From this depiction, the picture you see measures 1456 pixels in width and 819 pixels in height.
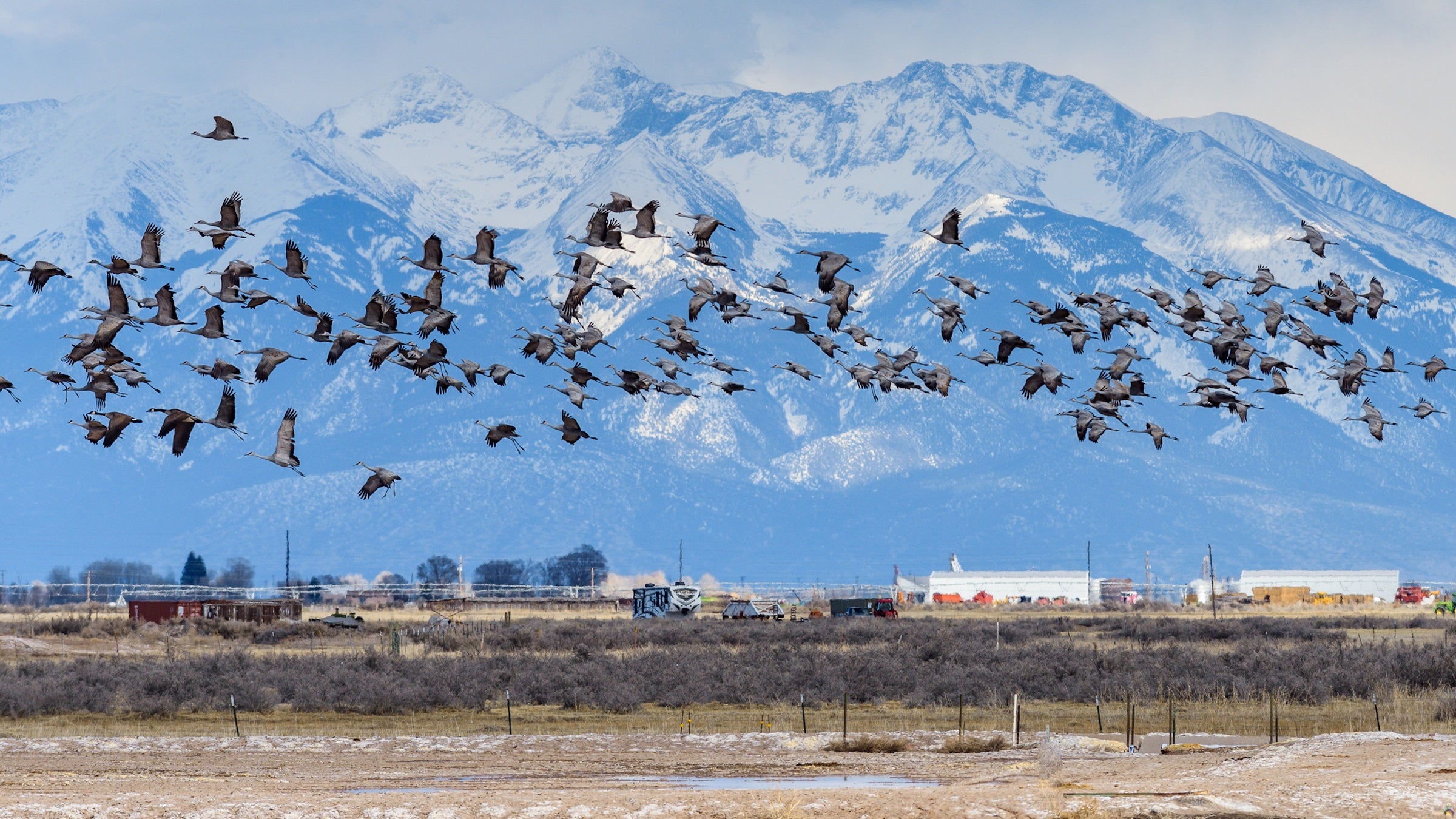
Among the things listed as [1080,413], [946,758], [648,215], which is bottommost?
[946,758]

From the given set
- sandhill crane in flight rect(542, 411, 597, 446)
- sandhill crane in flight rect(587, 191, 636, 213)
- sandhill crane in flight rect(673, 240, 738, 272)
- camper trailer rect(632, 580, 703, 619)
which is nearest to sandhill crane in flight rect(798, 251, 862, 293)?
sandhill crane in flight rect(673, 240, 738, 272)

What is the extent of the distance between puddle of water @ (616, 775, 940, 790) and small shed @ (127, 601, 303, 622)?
69380 millimetres

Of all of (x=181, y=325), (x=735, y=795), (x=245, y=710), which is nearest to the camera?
(x=735, y=795)

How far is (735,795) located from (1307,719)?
20.8m

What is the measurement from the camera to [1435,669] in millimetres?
49969

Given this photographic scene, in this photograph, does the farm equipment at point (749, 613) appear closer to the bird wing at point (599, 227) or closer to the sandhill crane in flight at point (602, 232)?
the sandhill crane in flight at point (602, 232)

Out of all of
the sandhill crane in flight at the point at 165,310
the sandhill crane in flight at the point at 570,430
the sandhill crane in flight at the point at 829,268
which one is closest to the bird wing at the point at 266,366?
the sandhill crane in flight at the point at 165,310

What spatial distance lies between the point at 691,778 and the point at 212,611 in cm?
7176

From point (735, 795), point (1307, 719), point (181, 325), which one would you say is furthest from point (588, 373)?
point (1307, 719)

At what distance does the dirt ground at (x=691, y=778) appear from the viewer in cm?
2748

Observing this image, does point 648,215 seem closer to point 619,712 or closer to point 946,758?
point 946,758

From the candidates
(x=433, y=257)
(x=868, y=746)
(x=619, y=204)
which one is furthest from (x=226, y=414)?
(x=868, y=746)

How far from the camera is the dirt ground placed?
2748cm

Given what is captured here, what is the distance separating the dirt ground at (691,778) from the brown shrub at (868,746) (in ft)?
1.26
